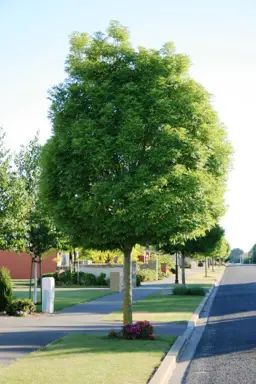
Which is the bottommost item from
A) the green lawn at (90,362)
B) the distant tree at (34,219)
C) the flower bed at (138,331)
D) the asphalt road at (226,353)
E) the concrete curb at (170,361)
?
the asphalt road at (226,353)

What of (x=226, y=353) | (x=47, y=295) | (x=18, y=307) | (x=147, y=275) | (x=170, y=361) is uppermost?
(x=47, y=295)

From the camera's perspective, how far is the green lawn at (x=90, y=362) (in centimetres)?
942

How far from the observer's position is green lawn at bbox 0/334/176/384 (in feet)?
30.9

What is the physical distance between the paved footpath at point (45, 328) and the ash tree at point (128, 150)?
2.46 m

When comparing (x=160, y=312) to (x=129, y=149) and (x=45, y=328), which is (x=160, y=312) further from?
(x=129, y=149)

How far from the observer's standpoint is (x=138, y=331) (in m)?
14.0

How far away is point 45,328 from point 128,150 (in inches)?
278

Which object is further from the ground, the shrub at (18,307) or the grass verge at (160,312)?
the shrub at (18,307)

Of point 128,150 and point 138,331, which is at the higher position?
point 128,150

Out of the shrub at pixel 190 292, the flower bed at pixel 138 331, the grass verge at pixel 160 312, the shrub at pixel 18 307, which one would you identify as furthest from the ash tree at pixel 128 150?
the shrub at pixel 190 292

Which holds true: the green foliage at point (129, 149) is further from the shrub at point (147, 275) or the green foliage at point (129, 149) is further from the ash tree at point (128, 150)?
the shrub at point (147, 275)

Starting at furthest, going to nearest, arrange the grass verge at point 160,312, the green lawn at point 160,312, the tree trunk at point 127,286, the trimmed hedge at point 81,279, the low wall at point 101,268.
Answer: the low wall at point 101,268 < the trimmed hedge at point 81,279 < the green lawn at point 160,312 < the grass verge at point 160,312 < the tree trunk at point 127,286

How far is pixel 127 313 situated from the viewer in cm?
1491

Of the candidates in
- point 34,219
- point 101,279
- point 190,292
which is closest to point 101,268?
point 101,279
